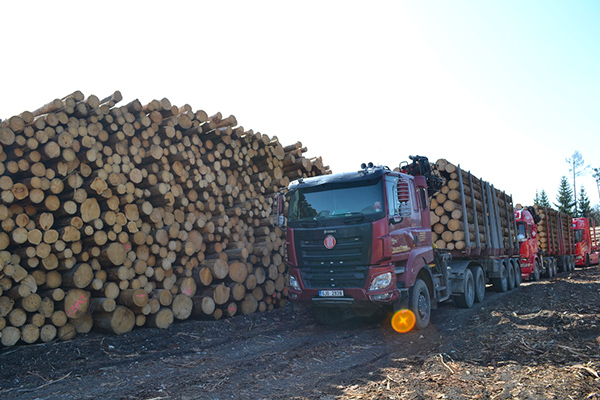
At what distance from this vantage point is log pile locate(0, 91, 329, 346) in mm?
6566

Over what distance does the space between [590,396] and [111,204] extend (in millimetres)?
6984

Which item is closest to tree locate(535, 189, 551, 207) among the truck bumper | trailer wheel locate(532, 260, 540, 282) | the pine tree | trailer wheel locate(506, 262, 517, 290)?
the pine tree

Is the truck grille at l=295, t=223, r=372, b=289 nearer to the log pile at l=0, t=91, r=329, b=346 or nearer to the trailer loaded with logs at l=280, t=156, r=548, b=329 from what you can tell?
the trailer loaded with logs at l=280, t=156, r=548, b=329

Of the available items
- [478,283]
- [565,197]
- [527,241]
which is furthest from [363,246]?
[565,197]

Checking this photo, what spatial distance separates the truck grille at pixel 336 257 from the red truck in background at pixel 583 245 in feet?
85.6

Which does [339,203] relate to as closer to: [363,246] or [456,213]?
[363,246]

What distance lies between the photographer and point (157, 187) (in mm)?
8156

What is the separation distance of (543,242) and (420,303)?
15552mm

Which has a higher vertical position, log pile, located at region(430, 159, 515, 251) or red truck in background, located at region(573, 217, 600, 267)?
log pile, located at region(430, 159, 515, 251)

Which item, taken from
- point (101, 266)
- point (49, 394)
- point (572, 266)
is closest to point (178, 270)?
point (101, 266)

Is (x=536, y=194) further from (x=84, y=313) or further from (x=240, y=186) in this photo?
(x=84, y=313)

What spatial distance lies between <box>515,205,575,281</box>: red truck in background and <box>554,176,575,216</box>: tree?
32.7 metres

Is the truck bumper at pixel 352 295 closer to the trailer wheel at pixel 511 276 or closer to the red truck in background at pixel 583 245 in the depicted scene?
the trailer wheel at pixel 511 276

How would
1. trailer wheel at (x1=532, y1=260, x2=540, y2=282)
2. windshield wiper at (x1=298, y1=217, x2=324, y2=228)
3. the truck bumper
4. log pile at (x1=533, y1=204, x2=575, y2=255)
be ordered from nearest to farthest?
the truck bumper
windshield wiper at (x1=298, y1=217, x2=324, y2=228)
trailer wheel at (x1=532, y1=260, x2=540, y2=282)
log pile at (x1=533, y1=204, x2=575, y2=255)
